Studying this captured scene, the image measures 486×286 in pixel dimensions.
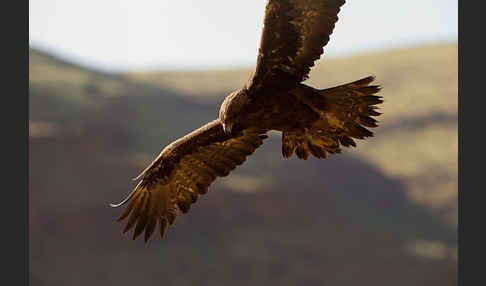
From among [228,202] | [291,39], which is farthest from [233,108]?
[228,202]

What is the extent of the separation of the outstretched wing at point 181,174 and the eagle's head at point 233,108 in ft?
5.60

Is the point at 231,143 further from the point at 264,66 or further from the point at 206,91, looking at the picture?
the point at 206,91

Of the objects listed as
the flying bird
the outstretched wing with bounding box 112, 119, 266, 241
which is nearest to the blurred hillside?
the outstretched wing with bounding box 112, 119, 266, 241

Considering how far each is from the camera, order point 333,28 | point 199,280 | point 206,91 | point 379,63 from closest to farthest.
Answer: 1. point 333,28
2. point 199,280
3. point 206,91
4. point 379,63

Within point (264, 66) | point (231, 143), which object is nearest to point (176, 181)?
point (231, 143)

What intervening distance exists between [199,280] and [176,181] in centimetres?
1794

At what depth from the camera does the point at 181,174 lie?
8281 millimetres

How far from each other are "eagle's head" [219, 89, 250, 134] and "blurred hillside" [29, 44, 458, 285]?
772 inches

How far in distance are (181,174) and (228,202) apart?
67.9ft

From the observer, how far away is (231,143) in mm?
8086

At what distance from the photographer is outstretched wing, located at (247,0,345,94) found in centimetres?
614

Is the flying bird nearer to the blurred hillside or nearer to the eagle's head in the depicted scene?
the eagle's head

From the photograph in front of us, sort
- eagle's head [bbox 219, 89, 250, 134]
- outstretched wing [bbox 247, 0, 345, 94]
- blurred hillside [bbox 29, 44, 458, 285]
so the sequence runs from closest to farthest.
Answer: outstretched wing [bbox 247, 0, 345, 94] → eagle's head [bbox 219, 89, 250, 134] → blurred hillside [bbox 29, 44, 458, 285]

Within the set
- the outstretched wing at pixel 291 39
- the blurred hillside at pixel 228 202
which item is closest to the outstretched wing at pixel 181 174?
the outstretched wing at pixel 291 39
